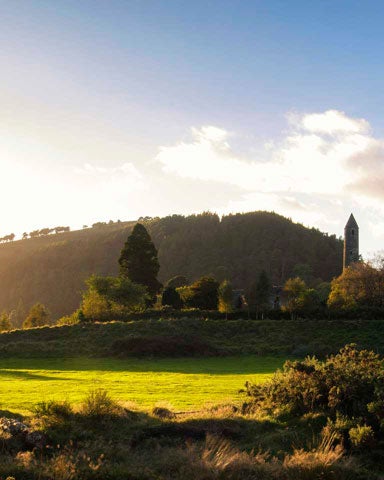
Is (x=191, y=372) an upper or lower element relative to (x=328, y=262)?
lower

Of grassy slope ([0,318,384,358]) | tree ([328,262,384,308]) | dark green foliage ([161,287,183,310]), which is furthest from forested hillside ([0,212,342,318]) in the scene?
grassy slope ([0,318,384,358])

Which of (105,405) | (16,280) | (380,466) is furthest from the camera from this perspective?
(16,280)

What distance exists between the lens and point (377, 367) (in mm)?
16812

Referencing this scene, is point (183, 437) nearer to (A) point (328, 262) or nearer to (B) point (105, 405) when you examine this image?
(B) point (105, 405)

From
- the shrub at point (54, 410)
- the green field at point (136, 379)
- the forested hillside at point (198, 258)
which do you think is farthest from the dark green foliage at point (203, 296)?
the shrub at point (54, 410)

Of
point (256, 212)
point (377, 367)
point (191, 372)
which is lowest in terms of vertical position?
point (191, 372)

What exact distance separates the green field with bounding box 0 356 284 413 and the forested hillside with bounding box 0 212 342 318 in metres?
99.4

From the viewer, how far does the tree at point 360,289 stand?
64.1 metres

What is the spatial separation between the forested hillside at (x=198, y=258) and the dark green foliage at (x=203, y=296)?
5928cm

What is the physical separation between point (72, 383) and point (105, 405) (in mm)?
11212

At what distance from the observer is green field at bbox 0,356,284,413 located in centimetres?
2164

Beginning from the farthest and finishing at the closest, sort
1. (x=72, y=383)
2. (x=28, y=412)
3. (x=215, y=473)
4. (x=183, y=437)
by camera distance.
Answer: (x=72, y=383)
(x=28, y=412)
(x=183, y=437)
(x=215, y=473)

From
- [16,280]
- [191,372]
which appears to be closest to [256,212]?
[16,280]

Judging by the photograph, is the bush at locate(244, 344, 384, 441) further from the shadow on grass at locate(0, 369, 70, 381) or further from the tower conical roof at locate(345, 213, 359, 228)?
the tower conical roof at locate(345, 213, 359, 228)
